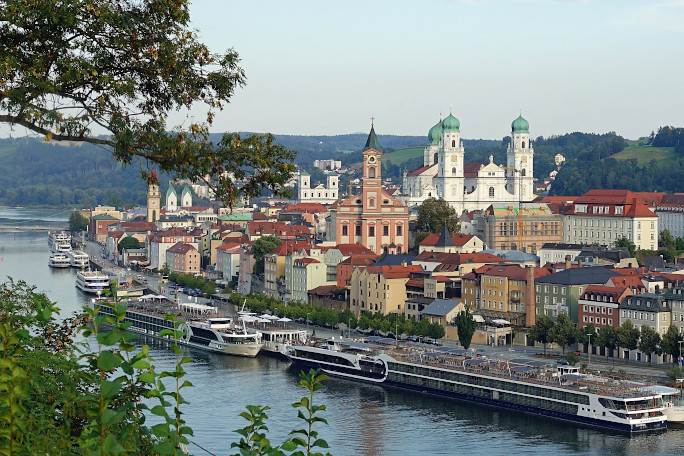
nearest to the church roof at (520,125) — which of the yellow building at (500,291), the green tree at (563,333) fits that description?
the yellow building at (500,291)

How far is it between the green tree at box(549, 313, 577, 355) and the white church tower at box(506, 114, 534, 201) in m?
43.2

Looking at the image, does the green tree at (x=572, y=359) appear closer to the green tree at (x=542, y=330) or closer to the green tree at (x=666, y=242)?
the green tree at (x=542, y=330)

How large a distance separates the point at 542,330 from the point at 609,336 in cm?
282

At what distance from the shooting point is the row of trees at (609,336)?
35375 mm

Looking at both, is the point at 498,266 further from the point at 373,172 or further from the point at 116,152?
the point at 116,152

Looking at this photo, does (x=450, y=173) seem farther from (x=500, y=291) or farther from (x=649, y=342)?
(x=649, y=342)

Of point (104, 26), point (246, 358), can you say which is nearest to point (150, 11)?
point (104, 26)

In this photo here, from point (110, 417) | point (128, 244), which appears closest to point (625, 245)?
point (128, 244)

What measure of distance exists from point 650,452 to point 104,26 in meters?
19.9

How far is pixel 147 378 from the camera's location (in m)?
5.34

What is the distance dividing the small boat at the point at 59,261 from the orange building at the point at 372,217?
68.6 ft

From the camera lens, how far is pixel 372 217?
211 feet

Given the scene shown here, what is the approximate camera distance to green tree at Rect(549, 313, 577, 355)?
38.2m

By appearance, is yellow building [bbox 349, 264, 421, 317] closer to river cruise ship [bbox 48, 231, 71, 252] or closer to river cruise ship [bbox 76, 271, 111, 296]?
river cruise ship [bbox 76, 271, 111, 296]
